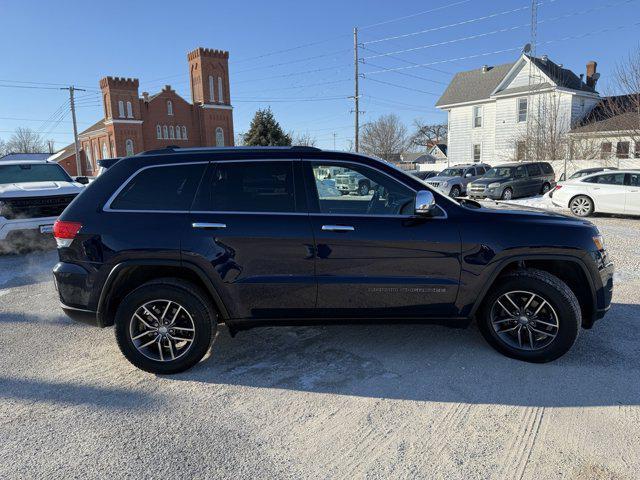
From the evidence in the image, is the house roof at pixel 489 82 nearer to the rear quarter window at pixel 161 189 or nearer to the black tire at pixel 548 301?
the black tire at pixel 548 301

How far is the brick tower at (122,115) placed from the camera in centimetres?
5944

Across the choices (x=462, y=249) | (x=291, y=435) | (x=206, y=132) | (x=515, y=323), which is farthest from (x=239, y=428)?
(x=206, y=132)

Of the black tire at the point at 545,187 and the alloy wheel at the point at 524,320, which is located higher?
the black tire at the point at 545,187

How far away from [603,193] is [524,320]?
11.6 m

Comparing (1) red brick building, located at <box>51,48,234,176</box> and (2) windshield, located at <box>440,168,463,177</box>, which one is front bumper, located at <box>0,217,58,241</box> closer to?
(2) windshield, located at <box>440,168,463,177</box>

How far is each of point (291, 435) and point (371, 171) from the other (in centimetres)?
213

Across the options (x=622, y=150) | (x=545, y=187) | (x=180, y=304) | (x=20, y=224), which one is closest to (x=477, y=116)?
(x=622, y=150)

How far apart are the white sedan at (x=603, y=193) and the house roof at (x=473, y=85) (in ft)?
84.0

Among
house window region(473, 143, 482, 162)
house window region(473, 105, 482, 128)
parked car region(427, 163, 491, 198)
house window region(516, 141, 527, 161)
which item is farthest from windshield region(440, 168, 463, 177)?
house window region(473, 105, 482, 128)

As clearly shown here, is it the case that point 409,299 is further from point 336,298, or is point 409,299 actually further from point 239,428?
point 239,428

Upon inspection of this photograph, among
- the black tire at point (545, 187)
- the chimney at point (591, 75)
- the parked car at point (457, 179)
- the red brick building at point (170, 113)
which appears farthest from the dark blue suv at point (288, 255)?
the red brick building at point (170, 113)

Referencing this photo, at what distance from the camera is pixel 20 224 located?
8.09 meters

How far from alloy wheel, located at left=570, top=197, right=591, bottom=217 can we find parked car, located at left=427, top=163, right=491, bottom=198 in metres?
8.74

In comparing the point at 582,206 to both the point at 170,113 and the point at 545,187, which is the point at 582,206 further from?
the point at 170,113
